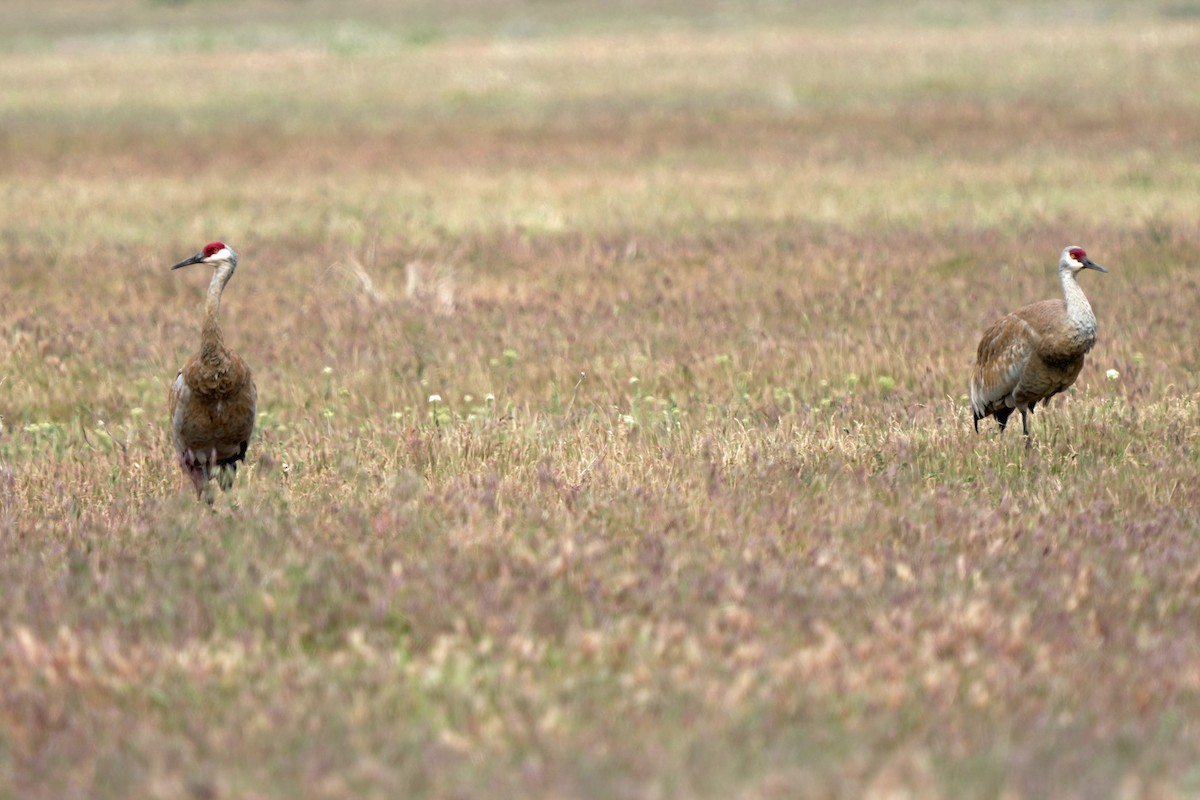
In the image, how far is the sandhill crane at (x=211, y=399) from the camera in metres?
8.81

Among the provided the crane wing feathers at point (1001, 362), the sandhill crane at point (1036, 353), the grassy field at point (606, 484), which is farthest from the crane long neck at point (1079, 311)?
the grassy field at point (606, 484)

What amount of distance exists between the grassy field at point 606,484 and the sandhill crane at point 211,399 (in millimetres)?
233

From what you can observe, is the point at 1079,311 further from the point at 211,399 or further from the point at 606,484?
the point at 211,399

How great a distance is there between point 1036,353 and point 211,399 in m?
4.86

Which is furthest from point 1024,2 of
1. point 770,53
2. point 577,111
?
point 577,111

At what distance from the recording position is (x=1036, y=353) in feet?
31.0

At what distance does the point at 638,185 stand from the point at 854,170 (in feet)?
11.9

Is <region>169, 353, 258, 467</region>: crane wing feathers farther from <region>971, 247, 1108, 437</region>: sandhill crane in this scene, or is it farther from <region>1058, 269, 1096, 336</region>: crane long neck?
<region>1058, 269, 1096, 336</region>: crane long neck

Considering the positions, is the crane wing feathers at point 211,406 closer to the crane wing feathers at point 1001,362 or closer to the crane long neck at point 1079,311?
the crane wing feathers at point 1001,362

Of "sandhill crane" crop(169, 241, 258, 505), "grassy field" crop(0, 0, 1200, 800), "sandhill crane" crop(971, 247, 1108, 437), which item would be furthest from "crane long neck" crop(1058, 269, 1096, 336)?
"sandhill crane" crop(169, 241, 258, 505)

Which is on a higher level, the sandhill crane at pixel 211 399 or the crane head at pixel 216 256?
the crane head at pixel 216 256

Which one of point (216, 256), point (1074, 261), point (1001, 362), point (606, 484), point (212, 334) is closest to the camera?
point (606, 484)

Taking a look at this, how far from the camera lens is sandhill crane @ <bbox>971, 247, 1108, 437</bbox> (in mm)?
9375

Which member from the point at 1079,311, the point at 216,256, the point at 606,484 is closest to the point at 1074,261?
the point at 1079,311
